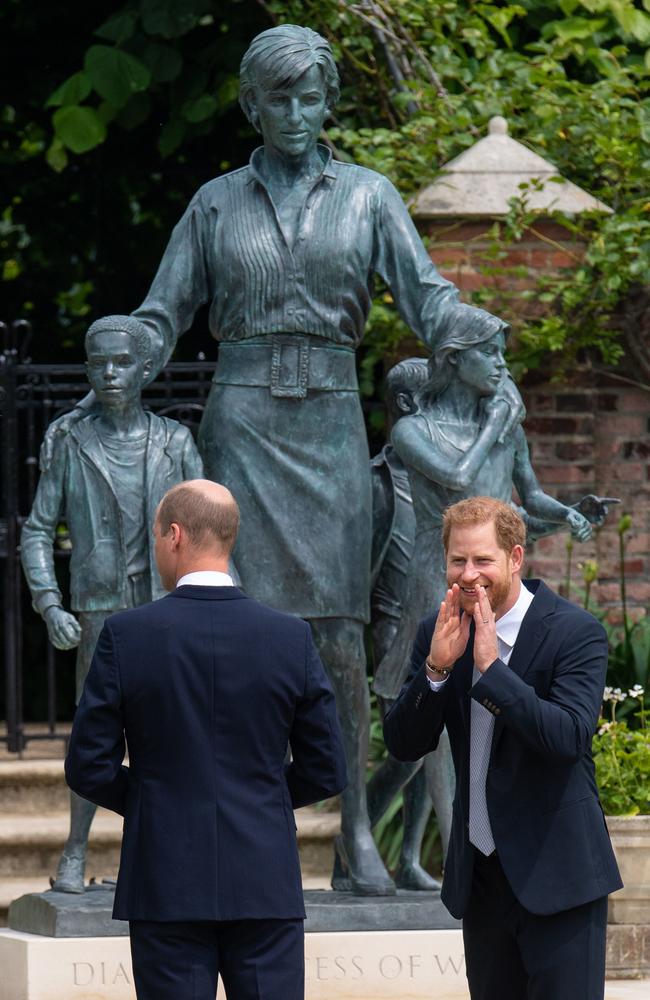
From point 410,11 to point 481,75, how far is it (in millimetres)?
410

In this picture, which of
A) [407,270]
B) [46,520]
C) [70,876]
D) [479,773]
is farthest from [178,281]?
[479,773]

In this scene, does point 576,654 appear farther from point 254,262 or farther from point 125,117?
point 125,117

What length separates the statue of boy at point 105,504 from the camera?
5.62 meters

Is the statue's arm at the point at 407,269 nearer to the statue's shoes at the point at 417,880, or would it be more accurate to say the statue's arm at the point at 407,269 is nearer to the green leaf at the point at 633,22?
the statue's shoes at the point at 417,880

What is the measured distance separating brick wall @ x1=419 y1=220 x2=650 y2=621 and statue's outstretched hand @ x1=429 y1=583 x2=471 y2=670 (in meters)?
4.32

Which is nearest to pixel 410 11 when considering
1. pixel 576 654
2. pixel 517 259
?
pixel 517 259

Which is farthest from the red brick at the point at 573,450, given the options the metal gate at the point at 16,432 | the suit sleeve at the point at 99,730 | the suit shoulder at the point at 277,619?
the suit sleeve at the point at 99,730

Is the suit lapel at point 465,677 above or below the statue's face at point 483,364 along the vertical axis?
below

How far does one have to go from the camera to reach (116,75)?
8789mm

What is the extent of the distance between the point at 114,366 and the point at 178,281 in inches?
13.6

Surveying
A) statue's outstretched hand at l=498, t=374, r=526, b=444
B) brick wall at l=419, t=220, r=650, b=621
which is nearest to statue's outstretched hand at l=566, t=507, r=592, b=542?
statue's outstretched hand at l=498, t=374, r=526, b=444

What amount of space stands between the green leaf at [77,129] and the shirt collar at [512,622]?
530 cm

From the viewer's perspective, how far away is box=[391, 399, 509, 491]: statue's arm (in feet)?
17.9

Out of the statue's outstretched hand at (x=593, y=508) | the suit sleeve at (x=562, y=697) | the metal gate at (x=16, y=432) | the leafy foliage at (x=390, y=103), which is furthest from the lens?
the metal gate at (x=16, y=432)
